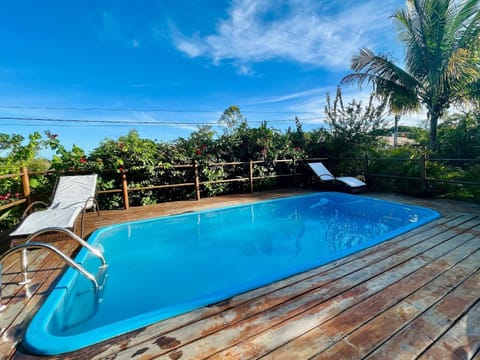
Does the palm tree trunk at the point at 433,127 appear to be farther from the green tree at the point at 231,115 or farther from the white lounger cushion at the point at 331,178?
the green tree at the point at 231,115

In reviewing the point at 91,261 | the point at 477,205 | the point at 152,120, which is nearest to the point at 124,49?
the point at 152,120

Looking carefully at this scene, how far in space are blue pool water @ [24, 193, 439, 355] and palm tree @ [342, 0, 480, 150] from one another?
14.6 feet

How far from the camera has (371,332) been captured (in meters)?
1.38

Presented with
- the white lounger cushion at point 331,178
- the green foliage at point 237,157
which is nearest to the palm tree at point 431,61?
the green foliage at point 237,157

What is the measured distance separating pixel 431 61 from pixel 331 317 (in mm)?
8560

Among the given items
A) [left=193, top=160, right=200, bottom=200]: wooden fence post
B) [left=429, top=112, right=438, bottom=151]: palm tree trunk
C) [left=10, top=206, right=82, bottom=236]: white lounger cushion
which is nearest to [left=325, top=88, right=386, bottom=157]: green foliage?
[left=429, top=112, right=438, bottom=151]: palm tree trunk

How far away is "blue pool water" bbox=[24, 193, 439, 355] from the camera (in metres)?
1.72

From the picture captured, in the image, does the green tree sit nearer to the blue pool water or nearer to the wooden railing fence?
the wooden railing fence

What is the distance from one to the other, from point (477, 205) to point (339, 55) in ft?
21.7

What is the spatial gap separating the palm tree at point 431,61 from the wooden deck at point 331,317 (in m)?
6.54

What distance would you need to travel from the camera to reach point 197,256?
3.22 meters

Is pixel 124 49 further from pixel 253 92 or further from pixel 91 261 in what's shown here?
pixel 91 261

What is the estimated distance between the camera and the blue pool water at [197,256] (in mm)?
1722

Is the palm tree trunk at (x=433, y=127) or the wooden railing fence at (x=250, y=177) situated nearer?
the wooden railing fence at (x=250, y=177)
